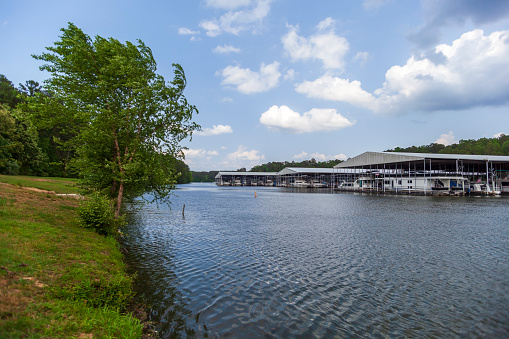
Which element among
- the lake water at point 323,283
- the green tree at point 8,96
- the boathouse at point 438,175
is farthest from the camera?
the boathouse at point 438,175

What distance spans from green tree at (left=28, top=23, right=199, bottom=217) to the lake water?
4.91 metres

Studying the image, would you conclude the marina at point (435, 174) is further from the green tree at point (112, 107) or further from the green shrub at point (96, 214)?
the green shrub at point (96, 214)

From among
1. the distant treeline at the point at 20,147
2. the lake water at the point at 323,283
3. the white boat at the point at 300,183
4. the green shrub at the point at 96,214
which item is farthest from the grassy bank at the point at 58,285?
the white boat at the point at 300,183

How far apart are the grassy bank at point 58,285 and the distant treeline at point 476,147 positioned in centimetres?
16423

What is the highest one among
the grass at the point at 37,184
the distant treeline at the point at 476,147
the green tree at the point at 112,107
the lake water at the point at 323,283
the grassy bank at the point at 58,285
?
the distant treeline at the point at 476,147

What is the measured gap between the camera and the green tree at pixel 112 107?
15.4 m

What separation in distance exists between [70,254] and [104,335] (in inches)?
222

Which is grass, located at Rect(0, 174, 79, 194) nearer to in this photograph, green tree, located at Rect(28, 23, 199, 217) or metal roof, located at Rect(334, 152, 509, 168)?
green tree, located at Rect(28, 23, 199, 217)

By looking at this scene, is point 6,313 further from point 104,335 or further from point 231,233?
point 231,233

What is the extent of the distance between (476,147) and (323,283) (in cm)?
16694

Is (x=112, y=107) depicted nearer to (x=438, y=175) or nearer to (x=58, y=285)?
(x=58, y=285)

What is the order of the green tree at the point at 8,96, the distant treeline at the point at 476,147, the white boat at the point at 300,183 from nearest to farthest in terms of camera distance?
the green tree at the point at 8,96, the distant treeline at the point at 476,147, the white boat at the point at 300,183

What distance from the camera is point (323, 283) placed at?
11.4 meters

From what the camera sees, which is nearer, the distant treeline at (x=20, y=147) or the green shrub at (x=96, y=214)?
the green shrub at (x=96, y=214)
